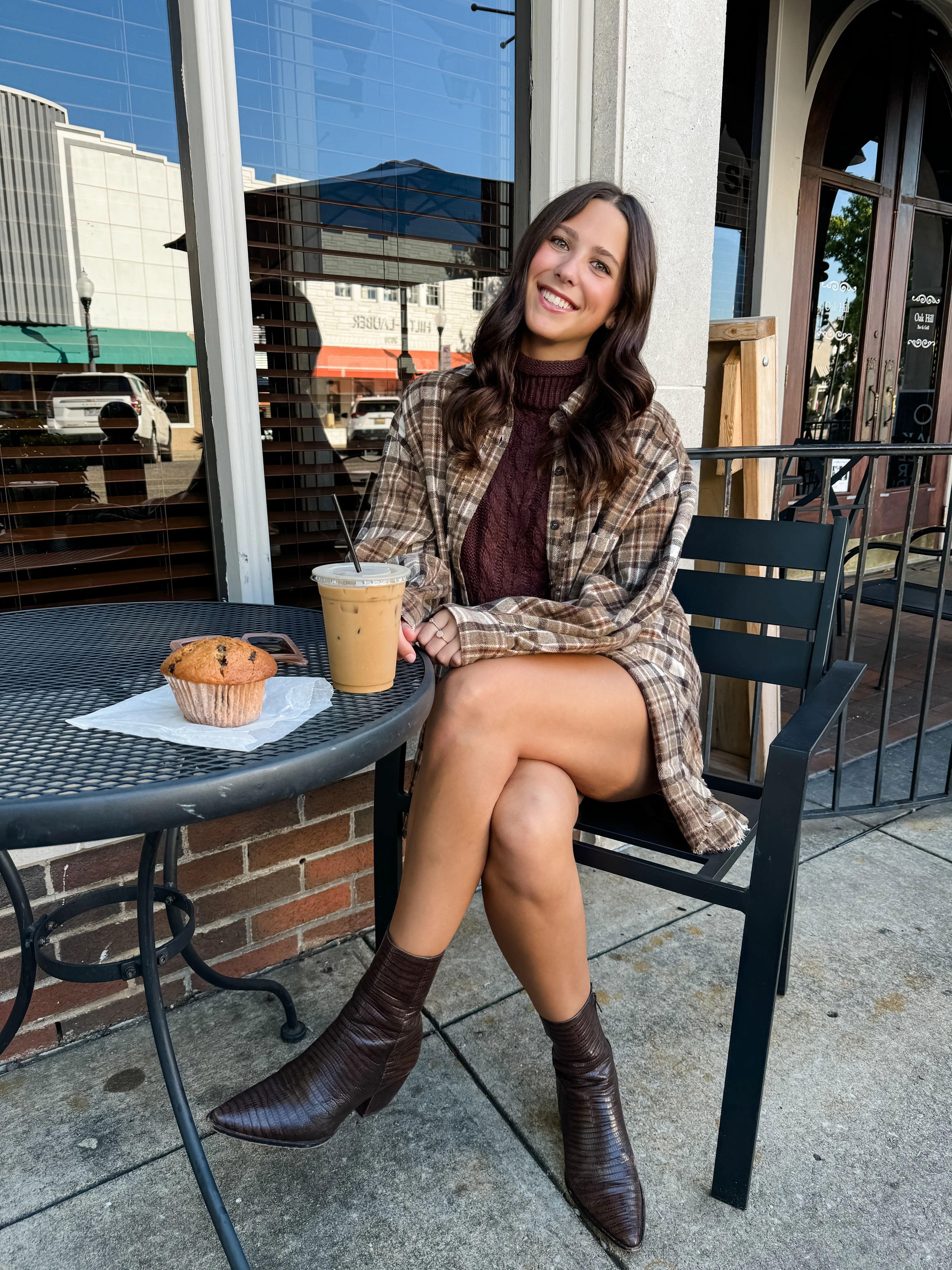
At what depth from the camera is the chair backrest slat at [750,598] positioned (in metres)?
1.65

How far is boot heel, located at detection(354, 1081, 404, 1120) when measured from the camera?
1355 millimetres

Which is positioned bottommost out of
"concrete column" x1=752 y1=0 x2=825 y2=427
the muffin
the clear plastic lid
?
the muffin

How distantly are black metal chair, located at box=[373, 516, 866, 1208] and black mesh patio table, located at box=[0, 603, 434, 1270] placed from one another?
1.30 feet

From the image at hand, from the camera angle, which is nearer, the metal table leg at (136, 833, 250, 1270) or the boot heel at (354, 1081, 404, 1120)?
the metal table leg at (136, 833, 250, 1270)

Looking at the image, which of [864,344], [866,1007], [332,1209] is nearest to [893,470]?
[864,344]

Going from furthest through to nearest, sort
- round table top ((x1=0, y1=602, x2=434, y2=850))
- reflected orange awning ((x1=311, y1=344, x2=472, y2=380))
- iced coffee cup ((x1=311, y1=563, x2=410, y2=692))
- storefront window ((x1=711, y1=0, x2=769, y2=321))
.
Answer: storefront window ((x1=711, y1=0, x2=769, y2=321)) → reflected orange awning ((x1=311, y1=344, x2=472, y2=380)) → iced coffee cup ((x1=311, y1=563, x2=410, y2=692)) → round table top ((x1=0, y1=602, x2=434, y2=850))

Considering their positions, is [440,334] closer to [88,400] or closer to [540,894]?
[88,400]

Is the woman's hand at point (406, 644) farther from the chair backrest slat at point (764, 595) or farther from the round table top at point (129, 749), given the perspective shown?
the chair backrest slat at point (764, 595)

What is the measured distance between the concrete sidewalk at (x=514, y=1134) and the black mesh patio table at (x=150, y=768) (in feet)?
0.49

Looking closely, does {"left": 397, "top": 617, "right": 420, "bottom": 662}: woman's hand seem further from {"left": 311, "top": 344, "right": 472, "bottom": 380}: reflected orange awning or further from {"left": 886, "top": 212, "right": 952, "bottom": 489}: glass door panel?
{"left": 886, "top": 212, "right": 952, "bottom": 489}: glass door panel

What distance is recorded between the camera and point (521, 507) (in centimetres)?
169

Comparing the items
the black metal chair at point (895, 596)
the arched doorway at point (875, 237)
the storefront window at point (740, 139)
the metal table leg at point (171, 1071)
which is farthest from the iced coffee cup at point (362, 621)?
the arched doorway at point (875, 237)

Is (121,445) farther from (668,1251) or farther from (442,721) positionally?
(668,1251)

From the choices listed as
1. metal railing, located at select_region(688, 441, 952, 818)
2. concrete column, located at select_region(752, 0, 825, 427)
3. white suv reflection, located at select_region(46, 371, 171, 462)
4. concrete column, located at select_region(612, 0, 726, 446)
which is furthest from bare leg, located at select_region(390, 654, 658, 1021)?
concrete column, located at select_region(752, 0, 825, 427)
